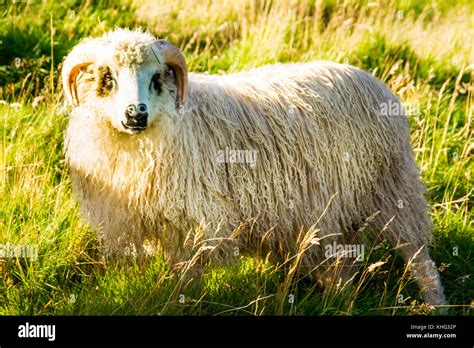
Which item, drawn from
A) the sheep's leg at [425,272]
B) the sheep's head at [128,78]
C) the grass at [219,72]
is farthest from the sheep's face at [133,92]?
the sheep's leg at [425,272]

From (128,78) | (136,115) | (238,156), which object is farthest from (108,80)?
(238,156)

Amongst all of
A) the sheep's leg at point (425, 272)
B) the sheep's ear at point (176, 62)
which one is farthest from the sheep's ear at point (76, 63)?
the sheep's leg at point (425, 272)

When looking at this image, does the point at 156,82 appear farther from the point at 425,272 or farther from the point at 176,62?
the point at 425,272

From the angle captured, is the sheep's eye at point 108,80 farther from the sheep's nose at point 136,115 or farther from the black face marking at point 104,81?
the sheep's nose at point 136,115

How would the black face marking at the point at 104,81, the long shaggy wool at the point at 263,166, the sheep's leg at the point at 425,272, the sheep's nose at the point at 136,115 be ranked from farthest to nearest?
the sheep's leg at the point at 425,272
the long shaggy wool at the point at 263,166
the black face marking at the point at 104,81
the sheep's nose at the point at 136,115

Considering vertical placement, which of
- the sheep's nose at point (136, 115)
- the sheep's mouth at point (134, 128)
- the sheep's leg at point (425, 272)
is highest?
the sheep's nose at point (136, 115)

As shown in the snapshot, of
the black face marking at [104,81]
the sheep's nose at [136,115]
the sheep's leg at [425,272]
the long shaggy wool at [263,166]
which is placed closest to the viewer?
the sheep's nose at [136,115]

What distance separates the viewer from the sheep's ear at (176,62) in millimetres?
3820

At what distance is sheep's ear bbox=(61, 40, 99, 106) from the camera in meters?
3.85

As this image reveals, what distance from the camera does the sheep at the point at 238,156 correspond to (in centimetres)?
385

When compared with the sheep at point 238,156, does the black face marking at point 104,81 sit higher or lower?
higher

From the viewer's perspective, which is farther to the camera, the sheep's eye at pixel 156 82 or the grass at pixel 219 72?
the grass at pixel 219 72

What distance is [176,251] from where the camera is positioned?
408cm
